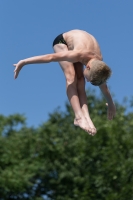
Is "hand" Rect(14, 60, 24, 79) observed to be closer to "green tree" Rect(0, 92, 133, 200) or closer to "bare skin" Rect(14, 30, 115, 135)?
"bare skin" Rect(14, 30, 115, 135)

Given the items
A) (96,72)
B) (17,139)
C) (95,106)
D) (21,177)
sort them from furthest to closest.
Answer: (95,106)
(17,139)
(21,177)
(96,72)

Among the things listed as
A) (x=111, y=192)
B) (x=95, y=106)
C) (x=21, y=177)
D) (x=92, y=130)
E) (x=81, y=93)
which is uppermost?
(x=95, y=106)

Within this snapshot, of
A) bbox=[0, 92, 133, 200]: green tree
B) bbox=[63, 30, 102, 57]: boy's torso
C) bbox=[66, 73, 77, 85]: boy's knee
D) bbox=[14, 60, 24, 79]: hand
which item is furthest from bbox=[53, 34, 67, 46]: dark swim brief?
bbox=[0, 92, 133, 200]: green tree

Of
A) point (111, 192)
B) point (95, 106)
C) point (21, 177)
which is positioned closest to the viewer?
point (111, 192)

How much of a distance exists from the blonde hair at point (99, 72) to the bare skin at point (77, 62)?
10 cm

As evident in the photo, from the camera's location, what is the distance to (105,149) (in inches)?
971

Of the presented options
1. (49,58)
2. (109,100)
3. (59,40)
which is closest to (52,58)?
(49,58)

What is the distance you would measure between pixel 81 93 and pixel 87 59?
674 millimetres

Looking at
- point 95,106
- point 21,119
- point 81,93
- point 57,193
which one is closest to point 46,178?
point 57,193

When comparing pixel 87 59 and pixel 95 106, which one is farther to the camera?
pixel 95 106

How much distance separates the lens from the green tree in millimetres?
24031

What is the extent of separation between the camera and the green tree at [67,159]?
2403cm

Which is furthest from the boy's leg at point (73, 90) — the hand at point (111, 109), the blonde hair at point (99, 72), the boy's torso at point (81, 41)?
the hand at point (111, 109)

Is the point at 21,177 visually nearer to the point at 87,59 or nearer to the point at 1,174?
the point at 1,174
